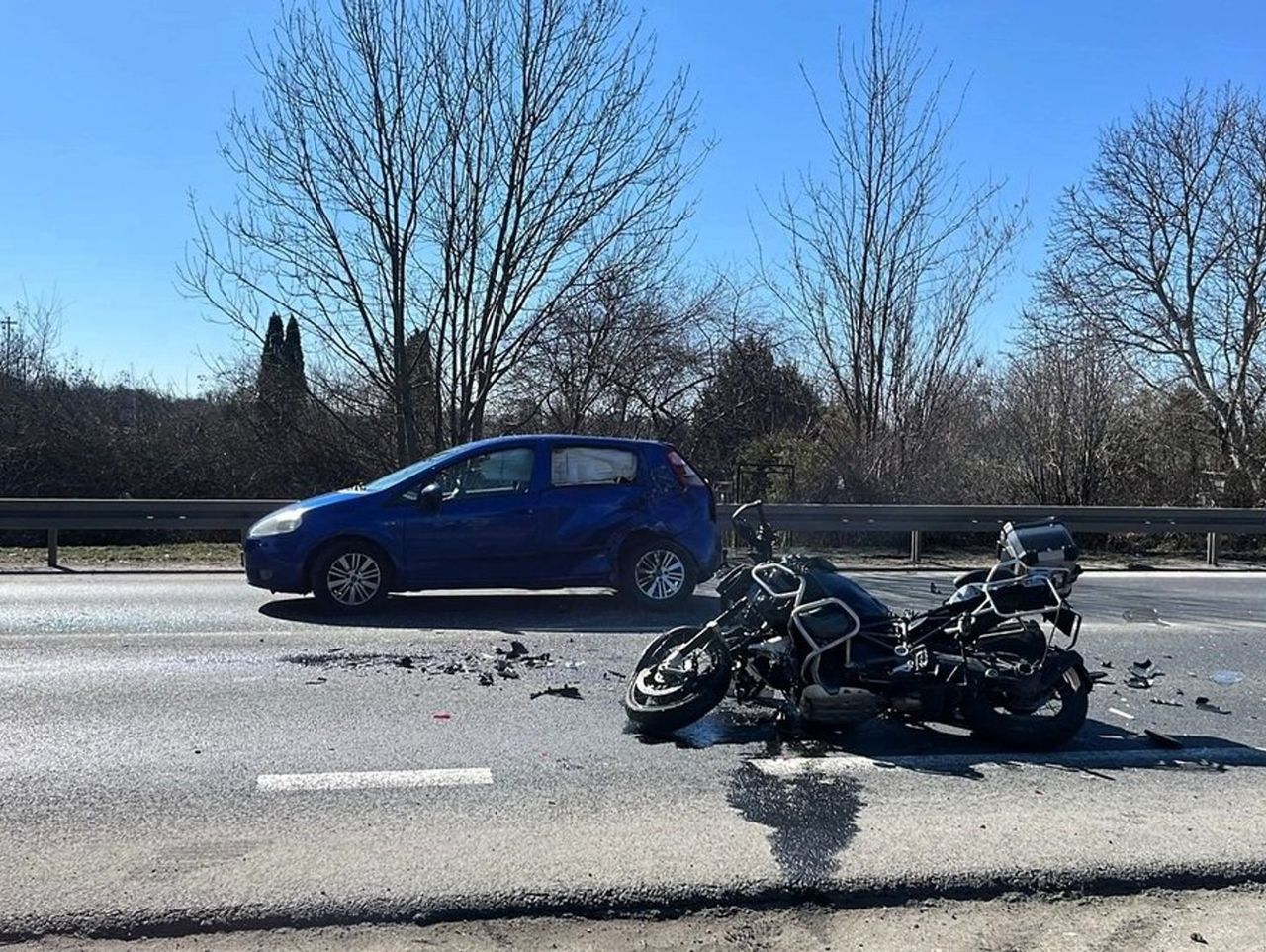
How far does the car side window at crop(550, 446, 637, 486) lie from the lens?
10.0m

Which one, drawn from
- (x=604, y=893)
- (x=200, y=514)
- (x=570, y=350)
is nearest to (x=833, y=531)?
(x=570, y=350)

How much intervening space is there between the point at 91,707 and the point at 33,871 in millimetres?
2575

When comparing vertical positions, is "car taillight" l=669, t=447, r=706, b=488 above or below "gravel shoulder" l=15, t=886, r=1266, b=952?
above

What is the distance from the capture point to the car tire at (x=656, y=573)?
32.8 feet

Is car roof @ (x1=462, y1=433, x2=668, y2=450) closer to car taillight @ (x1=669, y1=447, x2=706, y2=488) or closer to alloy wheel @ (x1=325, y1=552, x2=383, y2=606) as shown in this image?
car taillight @ (x1=669, y1=447, x2=706, y2=488)

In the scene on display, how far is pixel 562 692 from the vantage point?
6.88m

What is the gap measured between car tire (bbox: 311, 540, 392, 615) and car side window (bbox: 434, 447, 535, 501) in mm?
868

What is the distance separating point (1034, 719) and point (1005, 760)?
363 millimetres

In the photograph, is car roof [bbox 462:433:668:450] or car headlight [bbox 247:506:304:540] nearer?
car headlight [bbox 247:506:304:540]

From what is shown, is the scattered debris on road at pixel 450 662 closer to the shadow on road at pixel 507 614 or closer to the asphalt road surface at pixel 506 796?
the asphalt road surface at pixel 506 796

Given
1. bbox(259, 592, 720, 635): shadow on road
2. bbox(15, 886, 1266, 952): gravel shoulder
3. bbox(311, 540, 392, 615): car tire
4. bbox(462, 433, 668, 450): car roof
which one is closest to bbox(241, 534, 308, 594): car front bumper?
bbox(311, 540, 392, 615): car tire

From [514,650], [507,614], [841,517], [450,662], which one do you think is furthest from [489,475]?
[841,517]

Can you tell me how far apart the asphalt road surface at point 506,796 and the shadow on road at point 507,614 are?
1.01 meters

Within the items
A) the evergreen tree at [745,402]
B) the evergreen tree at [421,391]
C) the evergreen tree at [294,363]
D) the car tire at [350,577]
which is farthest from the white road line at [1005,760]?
the evergreen tree at [745,402]
